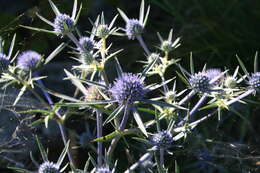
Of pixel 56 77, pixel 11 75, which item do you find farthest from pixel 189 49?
pixel 11 75

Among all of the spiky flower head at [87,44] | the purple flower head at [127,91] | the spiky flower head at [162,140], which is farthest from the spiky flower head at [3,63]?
the spiky flower head at [162,140]

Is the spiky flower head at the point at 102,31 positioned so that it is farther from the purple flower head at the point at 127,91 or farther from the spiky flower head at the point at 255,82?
the spiky flower head at the point at 255,82

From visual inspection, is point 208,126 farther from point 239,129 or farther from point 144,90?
point 144,90

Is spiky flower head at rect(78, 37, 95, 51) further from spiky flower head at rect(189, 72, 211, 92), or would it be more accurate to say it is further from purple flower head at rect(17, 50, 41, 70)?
spiky flower head at rect(189, 72, 211, 92)

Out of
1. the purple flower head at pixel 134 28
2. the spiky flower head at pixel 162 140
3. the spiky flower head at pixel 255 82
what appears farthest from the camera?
the purple flower head at pixel 134 28

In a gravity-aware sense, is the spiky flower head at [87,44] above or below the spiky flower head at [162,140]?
above

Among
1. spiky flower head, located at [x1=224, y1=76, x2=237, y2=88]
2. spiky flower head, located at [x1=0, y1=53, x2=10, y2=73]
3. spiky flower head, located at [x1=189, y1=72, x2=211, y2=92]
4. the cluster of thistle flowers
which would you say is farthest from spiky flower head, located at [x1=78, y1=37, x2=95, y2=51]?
spiky flower head, located at [x1=224, y1=76, x2=237, y2=88]

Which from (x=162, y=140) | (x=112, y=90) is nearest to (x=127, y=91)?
(x=112, y=90)

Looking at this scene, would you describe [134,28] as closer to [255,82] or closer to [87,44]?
[87,44]
